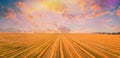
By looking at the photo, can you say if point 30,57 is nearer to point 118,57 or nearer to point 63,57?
point 63,57

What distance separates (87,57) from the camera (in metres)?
8.21

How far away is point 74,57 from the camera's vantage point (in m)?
8.16

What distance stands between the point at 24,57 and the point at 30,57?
33 cm

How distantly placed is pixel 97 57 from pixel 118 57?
123 cm

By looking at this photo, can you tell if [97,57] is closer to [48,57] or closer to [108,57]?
[108,57]

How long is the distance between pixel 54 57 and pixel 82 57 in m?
→ 1.57

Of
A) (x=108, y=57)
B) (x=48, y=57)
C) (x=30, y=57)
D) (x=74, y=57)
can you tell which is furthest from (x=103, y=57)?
(x=30, y=57)

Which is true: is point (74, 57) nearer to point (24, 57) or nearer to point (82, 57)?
point (82, 57)

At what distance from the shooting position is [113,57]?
8.36 m

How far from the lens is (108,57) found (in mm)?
8328

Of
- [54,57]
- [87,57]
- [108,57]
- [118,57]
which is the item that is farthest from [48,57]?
[118,57]

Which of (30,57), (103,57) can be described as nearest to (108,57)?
(103,57)

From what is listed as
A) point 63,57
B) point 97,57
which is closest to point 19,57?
point 63,57

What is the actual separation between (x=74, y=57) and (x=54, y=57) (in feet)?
3.64
